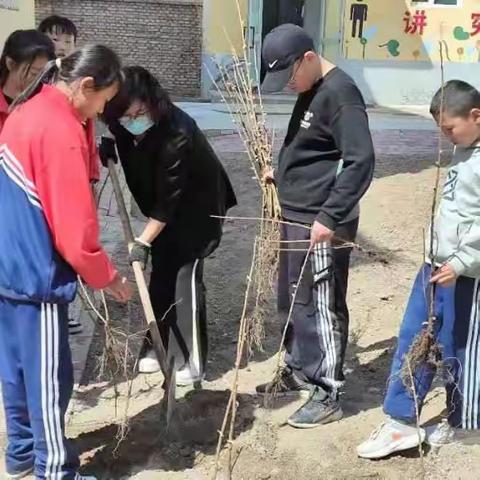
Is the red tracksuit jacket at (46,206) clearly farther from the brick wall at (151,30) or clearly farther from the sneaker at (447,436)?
the brick wall at (151,30)

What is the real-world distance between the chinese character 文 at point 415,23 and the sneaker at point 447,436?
14.1 metres

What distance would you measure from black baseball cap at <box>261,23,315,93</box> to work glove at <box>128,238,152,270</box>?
0.82m

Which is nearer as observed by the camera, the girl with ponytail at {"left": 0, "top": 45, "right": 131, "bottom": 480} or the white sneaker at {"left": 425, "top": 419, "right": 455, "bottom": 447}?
the girl with ponytail at {"left": 0, "top": 45, "right": 131, "bottom": 480}

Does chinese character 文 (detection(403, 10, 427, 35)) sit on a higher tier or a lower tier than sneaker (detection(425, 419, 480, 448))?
higher

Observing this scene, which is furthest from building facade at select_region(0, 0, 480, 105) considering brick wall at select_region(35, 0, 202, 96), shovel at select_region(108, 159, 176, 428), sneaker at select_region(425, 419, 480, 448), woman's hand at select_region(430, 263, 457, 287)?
woman's hand at select_region(430, 263, 457, 287)

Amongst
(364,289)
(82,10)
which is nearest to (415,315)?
(364,289)

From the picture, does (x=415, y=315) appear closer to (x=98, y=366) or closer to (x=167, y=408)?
(x=167, y=408)

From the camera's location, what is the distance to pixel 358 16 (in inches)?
637

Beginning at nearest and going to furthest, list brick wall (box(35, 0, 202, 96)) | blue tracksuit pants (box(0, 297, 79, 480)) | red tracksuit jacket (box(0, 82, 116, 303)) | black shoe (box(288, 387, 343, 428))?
1. red tracksuit jacket (box(0, 82, 116, 303))
2. blue tracksuit pants (box(0, 297, 79, 480))
3. black shoe (box(288, 387, 343, 428))
4. brick wall (box(35, 0, 202, 96))

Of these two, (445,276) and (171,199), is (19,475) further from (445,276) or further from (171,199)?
(445,276)

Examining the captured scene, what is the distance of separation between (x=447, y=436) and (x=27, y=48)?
2384mm

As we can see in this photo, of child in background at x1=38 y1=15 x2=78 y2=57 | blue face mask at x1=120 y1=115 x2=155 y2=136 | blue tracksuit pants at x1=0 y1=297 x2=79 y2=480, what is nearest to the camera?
blue tracksuit pants at x1=0 y1=297 x2=79 y2=480

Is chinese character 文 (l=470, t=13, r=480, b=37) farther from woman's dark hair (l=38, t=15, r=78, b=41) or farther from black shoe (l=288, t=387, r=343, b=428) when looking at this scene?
black shoe (l=288, t=387, r=343, b=428)

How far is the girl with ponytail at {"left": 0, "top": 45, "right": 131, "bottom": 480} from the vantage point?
2.41m
